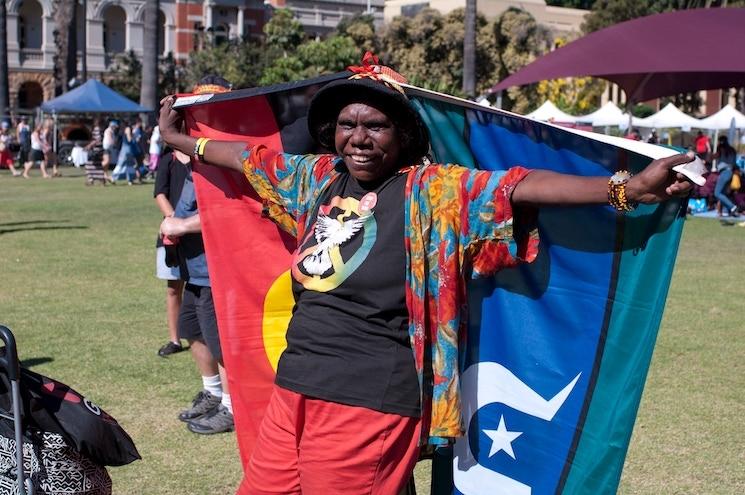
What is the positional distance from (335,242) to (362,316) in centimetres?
26

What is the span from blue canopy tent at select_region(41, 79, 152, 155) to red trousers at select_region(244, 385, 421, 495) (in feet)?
102

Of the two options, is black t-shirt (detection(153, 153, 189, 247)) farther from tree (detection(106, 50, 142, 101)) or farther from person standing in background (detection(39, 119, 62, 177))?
tree (detection(106, 50, 142, 101))

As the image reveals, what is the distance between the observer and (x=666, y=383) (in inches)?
291

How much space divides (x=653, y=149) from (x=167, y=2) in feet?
233

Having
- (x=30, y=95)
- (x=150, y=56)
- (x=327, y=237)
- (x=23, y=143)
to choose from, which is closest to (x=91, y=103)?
(x=23, y=143)

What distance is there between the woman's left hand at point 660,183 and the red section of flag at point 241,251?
1614mm

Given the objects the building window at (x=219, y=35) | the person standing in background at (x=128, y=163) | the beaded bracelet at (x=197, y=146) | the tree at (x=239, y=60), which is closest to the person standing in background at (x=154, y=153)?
the person standing in background at (x=128, y=163)

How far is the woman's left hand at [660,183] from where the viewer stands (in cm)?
289

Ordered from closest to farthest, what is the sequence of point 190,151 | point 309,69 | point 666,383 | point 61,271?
point 190,151
point 666,383
point 61,271
point 309,69

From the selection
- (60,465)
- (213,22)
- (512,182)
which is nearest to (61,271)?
(60,465)

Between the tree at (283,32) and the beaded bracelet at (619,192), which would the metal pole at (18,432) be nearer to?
the beaded bracelet at (619,192)

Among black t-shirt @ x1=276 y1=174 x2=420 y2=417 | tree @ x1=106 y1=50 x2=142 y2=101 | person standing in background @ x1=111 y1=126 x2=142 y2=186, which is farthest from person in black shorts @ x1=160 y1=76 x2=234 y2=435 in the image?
tree @ x1=106 y1=50 x2=142 y2=101

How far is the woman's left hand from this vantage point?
9.47 feet

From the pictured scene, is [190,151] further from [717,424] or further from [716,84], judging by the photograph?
[716,84]
